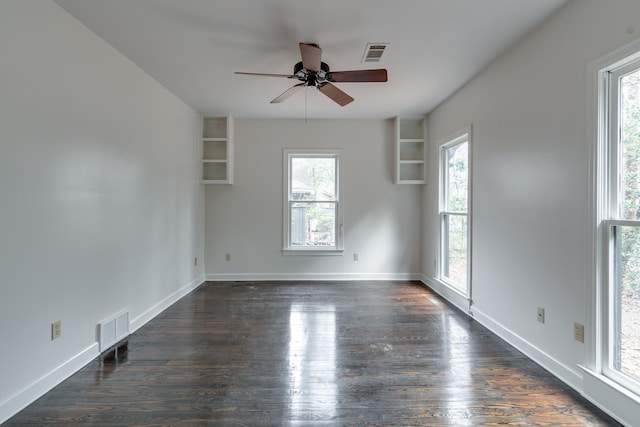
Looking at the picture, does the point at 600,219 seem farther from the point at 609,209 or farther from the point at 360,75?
the point at 360,75

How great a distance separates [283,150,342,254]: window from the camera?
5.04 meters

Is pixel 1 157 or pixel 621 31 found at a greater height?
pixel 621 31

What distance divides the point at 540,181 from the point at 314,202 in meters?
3.19

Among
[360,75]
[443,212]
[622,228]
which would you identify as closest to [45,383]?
[360,75]

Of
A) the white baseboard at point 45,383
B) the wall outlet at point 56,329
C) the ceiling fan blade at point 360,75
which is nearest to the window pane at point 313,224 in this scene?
the ceiling fan blade at point 360,75

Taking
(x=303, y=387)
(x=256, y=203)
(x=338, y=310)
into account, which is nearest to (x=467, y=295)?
(x=338, y=310)

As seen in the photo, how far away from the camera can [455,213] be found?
13.1ft

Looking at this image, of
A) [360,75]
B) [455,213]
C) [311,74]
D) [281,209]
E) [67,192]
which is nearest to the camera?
[67,192]

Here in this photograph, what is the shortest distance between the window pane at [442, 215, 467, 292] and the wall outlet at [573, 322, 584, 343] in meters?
1.66

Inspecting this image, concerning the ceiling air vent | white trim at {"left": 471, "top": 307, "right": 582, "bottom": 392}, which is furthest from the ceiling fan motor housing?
white trim at {"left": 471, "top": 307, "right": 582, "bottom": 392}

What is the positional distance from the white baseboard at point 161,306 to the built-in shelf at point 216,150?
5.09ft

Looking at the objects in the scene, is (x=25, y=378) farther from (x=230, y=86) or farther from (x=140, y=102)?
(x=230, y=86)

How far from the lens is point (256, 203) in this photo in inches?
197

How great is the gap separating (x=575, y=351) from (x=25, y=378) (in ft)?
11.4
